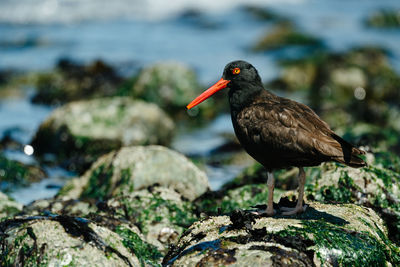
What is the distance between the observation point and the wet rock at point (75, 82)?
42.8 feet

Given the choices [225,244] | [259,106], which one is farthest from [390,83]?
[225,244]

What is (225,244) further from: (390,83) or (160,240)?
(390,83)

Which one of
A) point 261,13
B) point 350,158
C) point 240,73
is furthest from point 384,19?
point 350,158

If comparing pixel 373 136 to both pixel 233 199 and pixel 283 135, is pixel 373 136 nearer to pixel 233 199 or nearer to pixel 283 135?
pixel 233 199

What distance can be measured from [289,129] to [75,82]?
33.2 feet

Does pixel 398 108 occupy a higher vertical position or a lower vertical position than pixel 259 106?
lower

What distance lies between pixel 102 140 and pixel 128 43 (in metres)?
9.78

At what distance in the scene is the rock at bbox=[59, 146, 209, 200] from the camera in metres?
6.52

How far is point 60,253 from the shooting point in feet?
12.8

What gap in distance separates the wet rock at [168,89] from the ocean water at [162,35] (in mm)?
1015

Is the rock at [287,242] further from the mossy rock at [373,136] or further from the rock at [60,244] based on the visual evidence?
the mossy rock at [373,136]

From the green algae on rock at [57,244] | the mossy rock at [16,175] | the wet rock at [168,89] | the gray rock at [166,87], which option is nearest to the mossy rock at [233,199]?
the green algae on rock at [57,244]

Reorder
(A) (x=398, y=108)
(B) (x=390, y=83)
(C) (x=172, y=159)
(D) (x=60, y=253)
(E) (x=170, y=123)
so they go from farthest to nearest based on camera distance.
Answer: (B) (x=390, y=83) < (A) (x=398, y=108) < (E) (x=170, y=123) < (C) (x=172, y=159) < (D) (x=60, y=253)

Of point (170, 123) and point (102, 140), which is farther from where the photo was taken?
point (170, 123)
